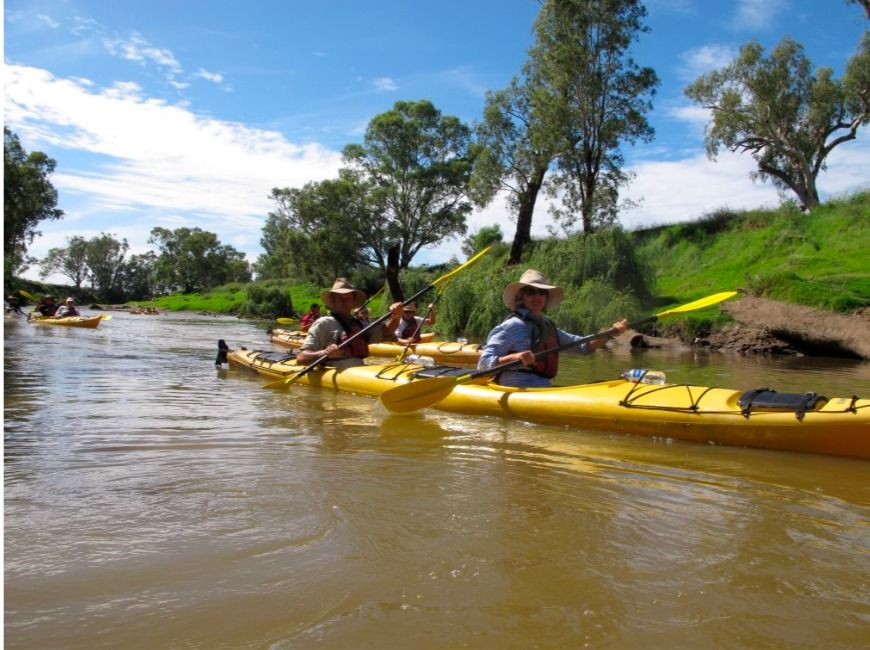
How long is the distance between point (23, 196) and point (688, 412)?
33030mm

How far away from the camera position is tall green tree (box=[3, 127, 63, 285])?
94.1 feet

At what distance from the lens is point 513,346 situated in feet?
18.0

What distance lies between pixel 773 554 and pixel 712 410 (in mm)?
1976

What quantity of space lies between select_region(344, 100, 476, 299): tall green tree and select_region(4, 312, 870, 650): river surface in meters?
29.4

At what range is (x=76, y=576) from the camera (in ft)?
7.64

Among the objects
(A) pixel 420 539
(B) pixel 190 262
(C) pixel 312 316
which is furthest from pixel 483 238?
(B) pixel 190 262

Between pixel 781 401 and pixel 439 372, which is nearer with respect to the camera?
Result: pixel 781 401

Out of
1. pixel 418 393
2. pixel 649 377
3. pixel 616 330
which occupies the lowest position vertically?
pixel 418 393

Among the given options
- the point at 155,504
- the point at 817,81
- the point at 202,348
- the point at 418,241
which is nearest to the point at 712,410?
the point at 155,504

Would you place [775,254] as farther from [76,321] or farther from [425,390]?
[76,321]

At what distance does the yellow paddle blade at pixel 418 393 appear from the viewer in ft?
18.6

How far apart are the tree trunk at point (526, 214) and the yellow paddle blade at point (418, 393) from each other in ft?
55.1

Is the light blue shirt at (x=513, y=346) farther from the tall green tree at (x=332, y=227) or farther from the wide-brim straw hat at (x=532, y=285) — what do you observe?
the tall green tree at (x=332, y=227)

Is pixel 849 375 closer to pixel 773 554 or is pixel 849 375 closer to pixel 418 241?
pixel 773 554
